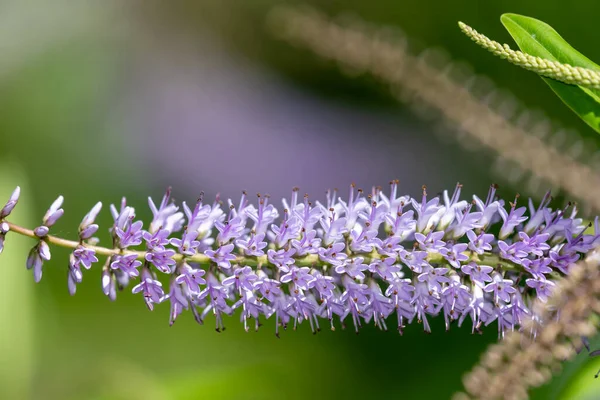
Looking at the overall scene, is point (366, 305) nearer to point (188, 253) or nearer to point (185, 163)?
point (188, 253)

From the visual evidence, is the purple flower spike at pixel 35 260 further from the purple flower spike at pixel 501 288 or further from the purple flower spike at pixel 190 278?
the purple flower spike at pixel 501 288

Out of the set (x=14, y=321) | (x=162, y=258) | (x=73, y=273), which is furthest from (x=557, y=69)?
(x=14, y=321)

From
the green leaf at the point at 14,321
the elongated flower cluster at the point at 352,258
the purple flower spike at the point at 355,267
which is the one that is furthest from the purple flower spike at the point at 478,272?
the green leaf at the point at 14,321

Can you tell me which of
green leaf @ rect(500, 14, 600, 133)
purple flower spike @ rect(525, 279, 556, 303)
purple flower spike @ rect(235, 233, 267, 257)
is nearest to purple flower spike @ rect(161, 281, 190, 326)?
purple flower spike @ rect(235, 233, 267, 257)


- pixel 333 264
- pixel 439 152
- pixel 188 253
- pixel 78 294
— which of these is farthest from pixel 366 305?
pixel 439 152

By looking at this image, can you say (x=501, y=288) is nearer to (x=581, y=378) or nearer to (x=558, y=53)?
(x=581, y=378)

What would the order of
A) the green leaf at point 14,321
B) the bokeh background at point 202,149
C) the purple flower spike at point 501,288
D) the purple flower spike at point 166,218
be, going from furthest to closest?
the bokeh background at point 202,149 → the green leaf at point 14,321 → the purple flower spike at point 166,218 → the purple flower spike at point 501,288
